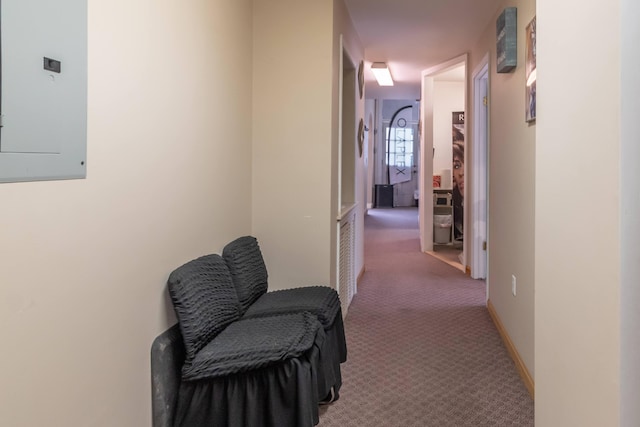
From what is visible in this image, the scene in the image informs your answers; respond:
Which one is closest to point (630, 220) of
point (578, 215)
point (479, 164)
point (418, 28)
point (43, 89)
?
point (578, 215)

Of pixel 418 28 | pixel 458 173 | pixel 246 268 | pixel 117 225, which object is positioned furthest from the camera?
pixel 458 173

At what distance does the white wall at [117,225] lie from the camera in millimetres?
1203

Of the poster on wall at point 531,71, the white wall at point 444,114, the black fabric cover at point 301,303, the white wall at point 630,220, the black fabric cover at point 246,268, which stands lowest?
the black fabric cover at point 301,303

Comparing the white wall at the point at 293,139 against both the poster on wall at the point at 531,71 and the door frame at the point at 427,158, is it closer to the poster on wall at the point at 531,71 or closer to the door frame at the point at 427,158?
the poster on wall at the point at 531,71

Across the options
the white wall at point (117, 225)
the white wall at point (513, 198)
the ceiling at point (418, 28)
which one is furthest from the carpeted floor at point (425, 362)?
the ceiling at point (418, 28)

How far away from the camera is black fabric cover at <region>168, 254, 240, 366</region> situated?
1.92 metres

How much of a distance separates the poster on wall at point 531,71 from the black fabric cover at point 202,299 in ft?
5.71

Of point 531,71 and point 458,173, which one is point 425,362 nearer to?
point 531,71

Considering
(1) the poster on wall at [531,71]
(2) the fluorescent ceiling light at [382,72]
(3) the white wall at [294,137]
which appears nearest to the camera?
(1) the poster on wall at [531,71]

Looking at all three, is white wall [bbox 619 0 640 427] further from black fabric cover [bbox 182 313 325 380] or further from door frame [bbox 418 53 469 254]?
door frame [bbox 418 53 469 254]

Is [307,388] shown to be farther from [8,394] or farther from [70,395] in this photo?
[8,394]

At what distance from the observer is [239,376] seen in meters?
1.87

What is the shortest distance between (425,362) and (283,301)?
3.47ft

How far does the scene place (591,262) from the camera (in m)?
1.02
